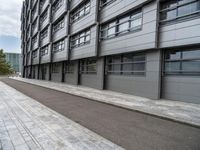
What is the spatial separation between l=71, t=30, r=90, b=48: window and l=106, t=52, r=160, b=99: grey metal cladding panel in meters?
6.99

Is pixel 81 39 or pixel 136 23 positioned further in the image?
pixel 81 39

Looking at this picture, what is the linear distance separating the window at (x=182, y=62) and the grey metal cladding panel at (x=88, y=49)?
743 cm

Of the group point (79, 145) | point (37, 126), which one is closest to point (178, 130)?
point (79, 145)

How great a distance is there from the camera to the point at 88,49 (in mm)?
17641

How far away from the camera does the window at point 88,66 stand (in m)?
17.8

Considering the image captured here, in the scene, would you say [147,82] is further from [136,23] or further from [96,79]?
[96,79]

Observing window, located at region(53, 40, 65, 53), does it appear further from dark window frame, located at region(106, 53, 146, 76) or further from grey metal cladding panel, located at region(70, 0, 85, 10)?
dark window frame, located at region(106, 53, 146, 76)

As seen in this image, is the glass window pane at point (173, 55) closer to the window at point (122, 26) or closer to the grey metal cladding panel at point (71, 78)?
the window at point (122, 26)

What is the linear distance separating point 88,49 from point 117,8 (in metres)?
5.23

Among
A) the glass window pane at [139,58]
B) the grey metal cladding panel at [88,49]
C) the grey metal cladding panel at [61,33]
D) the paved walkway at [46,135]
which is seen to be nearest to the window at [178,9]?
the glass window pane at [139,58]

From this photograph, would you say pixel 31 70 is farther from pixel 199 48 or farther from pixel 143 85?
pixel 199 48

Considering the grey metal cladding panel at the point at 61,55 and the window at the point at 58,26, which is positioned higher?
the window at the point at 58,26

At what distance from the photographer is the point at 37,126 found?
5133 mm

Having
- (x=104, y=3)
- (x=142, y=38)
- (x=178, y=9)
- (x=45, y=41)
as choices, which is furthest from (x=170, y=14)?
(x=45, y=41)
